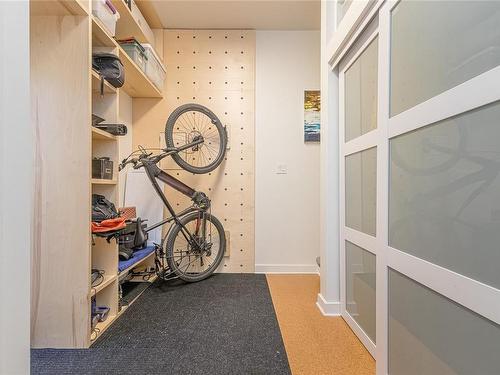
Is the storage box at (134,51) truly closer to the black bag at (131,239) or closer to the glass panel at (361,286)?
the black bag at (131,239)

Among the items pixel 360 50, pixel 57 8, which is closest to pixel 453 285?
pixel 360 50

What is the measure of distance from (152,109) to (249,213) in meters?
1.50

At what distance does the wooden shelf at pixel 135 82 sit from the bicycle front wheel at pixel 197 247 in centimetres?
126

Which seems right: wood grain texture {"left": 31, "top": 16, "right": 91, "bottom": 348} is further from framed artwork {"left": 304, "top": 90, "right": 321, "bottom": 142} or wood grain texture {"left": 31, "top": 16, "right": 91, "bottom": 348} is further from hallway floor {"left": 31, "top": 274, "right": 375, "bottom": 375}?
framed artwork {"left": 304, "top": 90, "right": 321, "bottom": 142}

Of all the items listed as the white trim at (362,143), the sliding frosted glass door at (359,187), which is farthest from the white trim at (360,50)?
the white trim at (362,143)

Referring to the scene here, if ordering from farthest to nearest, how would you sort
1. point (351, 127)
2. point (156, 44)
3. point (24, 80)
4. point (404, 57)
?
point (156, 44) → point (351, 127) → point (404, 57) → point (24, 80)

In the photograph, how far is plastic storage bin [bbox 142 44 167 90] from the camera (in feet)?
7.83

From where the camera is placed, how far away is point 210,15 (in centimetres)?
264

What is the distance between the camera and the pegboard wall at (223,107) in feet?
9.39

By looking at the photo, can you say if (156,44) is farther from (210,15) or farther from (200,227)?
(200,227)

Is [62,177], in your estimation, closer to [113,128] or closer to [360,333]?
[113,128]

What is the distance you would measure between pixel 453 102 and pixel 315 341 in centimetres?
137

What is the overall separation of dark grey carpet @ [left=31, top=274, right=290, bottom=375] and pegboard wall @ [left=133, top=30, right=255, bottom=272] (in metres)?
0.88

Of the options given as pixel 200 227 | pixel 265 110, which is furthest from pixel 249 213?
pixel 265 110
